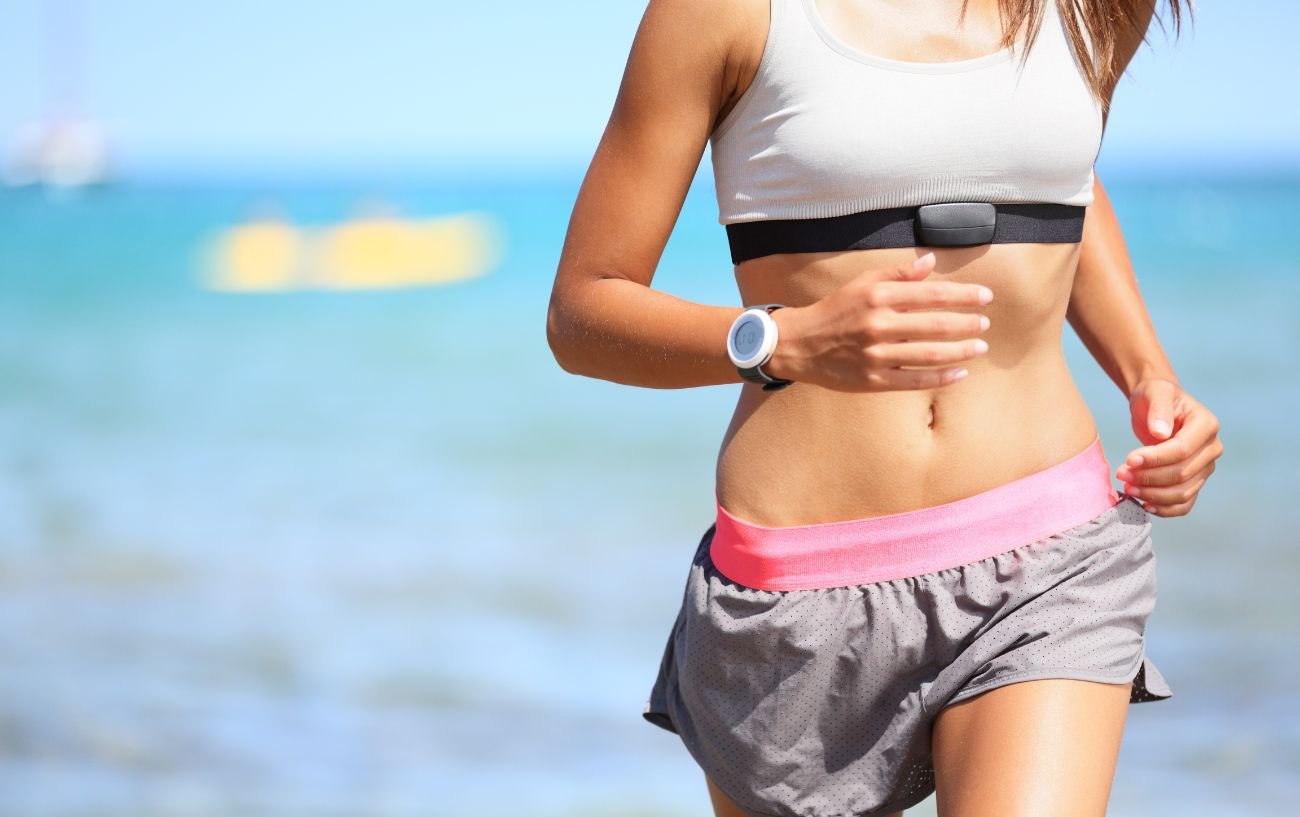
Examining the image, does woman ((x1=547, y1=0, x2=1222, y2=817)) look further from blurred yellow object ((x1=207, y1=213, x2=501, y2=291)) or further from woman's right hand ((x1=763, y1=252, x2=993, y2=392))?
blurred yellow object ((x1=207, y1=213, x2=501, y2=291))

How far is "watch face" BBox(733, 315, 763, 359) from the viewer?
5.62 feet

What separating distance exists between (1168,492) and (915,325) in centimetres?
68

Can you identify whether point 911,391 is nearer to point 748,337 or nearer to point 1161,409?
point 748,337

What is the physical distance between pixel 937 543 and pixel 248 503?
24.6 feet

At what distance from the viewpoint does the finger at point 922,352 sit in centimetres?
Result: 157

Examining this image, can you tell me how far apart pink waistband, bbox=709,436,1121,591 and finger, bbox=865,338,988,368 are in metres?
0.47

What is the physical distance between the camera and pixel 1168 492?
81.0 inches

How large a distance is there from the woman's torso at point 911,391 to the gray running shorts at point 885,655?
0.39ft

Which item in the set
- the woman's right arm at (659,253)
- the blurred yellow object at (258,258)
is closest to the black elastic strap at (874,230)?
the woman's right arm at (659,253)

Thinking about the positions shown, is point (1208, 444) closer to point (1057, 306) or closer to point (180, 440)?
point (1057, 306)

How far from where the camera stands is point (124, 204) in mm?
63156

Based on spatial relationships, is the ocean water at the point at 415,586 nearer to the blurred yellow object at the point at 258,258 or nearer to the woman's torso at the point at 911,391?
the woman's torso at the point at 911,391

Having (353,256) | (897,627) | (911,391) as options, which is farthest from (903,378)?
(353,256)

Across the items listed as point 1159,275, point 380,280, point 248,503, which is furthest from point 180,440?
point 380,280
